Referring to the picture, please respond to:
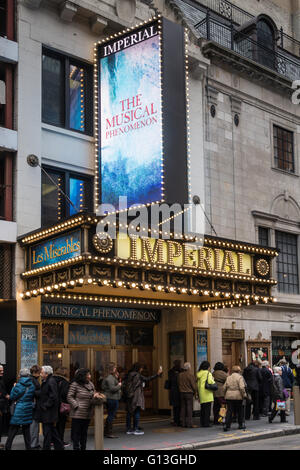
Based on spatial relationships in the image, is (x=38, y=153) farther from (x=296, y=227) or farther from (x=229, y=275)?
(x=296, y=227)

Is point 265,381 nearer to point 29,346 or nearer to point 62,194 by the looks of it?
point 29,346

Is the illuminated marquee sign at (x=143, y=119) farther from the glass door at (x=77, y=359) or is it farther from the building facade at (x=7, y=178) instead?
the glass door at (x=77, y=359)

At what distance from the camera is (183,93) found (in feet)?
57.4

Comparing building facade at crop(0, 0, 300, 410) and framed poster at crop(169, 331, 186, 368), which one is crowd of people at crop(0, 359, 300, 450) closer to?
framed poster at crop(169, 331, 186, 368)

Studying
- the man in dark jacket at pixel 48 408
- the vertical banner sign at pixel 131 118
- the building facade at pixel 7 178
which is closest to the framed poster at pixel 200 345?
the vertical banner sign at pixel 131 118

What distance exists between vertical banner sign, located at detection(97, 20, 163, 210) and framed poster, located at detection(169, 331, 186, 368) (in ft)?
18.2

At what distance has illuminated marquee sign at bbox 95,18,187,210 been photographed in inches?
667

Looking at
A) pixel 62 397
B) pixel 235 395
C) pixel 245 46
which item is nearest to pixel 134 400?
pixel 235 395

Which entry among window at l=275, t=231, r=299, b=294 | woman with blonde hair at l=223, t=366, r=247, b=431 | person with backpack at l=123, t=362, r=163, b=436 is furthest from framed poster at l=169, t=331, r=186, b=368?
window at l=275, t=231, r=299, b=294

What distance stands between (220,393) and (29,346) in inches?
224

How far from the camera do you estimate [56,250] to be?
1598 centimetres

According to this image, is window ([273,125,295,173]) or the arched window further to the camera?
the arched window

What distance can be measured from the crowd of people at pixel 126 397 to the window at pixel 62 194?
4429 millimetres
